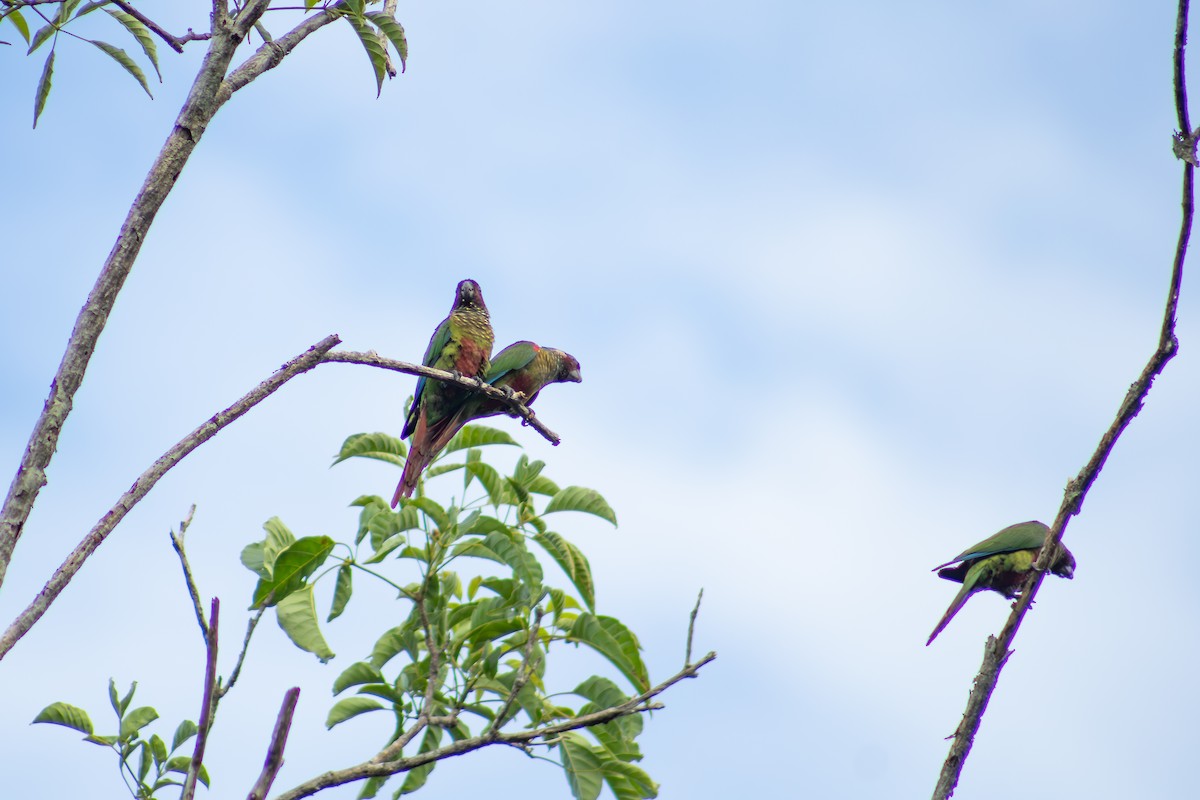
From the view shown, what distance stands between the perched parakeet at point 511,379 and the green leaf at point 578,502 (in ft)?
7.58

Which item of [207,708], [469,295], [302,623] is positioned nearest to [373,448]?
[302,623]

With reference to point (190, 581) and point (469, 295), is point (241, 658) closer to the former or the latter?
point (190, 581)

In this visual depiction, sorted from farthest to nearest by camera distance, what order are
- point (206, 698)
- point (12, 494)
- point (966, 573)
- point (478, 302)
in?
point (478, 302)
point (966, 573)
point (12, 494)
point (206, 698)

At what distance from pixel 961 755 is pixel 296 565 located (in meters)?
2.38

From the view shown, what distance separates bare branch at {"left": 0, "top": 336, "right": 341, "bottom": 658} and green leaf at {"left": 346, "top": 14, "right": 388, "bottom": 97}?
110cm

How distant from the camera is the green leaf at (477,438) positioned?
488cm

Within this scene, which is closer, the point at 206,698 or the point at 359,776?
the point at 206,698

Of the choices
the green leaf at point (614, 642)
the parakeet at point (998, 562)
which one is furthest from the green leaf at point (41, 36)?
the parakeet at point (998, 562)

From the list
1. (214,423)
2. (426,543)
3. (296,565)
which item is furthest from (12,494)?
(426,543)

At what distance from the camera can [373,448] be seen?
16.8ft

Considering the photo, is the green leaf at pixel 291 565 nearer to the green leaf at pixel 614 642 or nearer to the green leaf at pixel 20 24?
the green leaf at pixel 614 642

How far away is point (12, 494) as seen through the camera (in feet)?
7.97

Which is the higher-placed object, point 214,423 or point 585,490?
point 585,490

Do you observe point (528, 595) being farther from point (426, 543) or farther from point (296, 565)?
point (296, 565)
